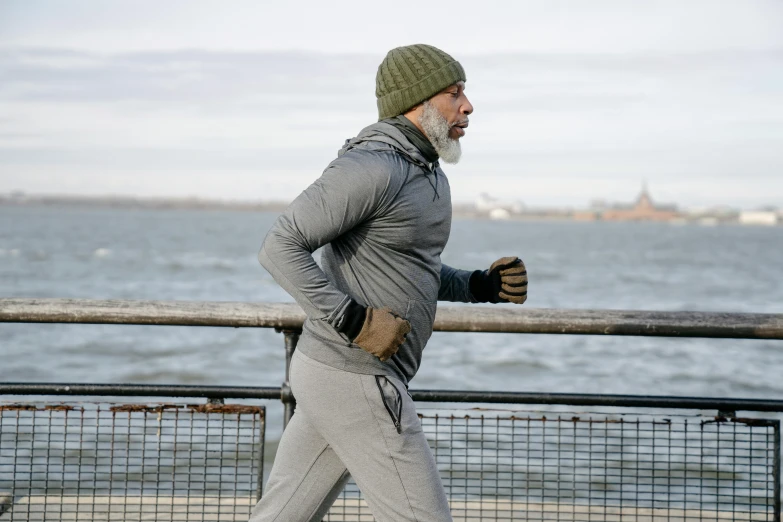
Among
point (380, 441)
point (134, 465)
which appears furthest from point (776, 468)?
point (134, 465)

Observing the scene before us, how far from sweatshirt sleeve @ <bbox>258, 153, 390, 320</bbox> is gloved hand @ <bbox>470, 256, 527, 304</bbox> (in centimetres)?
62

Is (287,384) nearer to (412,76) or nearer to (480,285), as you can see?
(480,285)

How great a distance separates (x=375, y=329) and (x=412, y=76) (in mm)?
724

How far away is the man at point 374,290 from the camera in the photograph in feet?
7.88

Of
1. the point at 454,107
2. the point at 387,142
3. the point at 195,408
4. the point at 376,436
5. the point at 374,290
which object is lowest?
the point at 376,436

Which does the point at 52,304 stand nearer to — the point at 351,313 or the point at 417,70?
the point at 351,313

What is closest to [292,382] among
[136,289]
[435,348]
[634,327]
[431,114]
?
[431,114]

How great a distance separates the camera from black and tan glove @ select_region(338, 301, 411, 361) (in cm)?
240

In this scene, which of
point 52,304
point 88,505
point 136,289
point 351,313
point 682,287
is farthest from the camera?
point 682,287

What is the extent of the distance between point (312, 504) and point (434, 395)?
0.73 meters

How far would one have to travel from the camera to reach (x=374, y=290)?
2.55 m

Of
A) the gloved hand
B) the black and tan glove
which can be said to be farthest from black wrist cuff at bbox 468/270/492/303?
the black and tan glove

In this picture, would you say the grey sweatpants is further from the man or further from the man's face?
the man's face

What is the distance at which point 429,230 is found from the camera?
256 centimetres
